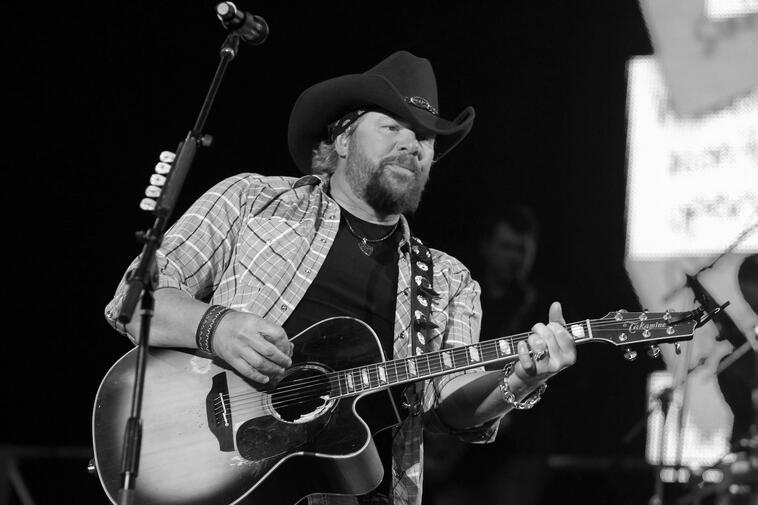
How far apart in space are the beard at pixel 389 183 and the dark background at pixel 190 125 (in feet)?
8.06

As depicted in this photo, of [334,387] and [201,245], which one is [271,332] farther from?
[201,245]

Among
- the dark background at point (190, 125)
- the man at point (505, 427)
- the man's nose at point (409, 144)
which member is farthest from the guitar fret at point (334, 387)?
the dark background at point (190, 125)

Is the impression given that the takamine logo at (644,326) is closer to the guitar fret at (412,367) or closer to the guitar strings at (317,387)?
the guitar strings at (317,387)

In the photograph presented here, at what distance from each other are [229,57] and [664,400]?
3225 millimetres

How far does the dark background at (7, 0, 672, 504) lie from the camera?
5840 mm

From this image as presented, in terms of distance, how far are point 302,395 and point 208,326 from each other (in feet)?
1.17

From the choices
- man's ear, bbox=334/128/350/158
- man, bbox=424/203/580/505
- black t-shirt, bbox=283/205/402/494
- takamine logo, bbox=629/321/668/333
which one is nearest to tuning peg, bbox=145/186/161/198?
black t-shirt, bbox=283/205/402/494

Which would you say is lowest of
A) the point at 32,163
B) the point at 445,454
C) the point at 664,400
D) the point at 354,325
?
the point at 445,454

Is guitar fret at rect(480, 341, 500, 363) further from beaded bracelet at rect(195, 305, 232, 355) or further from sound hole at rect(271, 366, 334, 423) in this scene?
beaded bracelet at rect(195, 305, 232, 355)

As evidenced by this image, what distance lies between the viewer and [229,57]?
277 cm

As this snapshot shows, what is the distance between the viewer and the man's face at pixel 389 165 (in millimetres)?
3490

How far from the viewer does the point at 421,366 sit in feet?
9.99

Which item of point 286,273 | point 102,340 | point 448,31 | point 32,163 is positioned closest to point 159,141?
point 32,163

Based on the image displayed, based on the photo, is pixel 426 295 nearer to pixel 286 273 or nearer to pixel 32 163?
pixel 286 273
